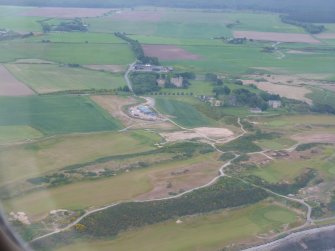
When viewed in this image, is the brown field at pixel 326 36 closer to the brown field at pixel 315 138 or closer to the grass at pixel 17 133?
the brown field at pixel 315 138

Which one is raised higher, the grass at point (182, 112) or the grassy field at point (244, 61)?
the grassy field at point (244, 61)

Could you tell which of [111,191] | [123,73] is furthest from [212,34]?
[111,191]

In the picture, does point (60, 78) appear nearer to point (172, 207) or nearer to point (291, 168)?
point (291, 168)

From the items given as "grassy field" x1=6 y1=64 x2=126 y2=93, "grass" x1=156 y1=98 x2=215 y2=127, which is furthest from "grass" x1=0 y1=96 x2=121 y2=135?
"grass" x1=156 y1=98 x2=215 y2=127

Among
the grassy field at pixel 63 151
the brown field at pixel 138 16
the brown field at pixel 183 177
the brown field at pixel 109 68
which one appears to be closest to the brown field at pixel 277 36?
the brown field at pixel 138 16

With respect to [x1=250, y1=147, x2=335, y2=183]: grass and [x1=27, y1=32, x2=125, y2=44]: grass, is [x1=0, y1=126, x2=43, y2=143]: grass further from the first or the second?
[x1=27, y1=32, x2=125, y2=44]: grass

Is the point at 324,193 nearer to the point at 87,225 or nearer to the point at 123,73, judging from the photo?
the point at 87,225

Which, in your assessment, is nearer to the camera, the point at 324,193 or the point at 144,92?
the point at 324,193
